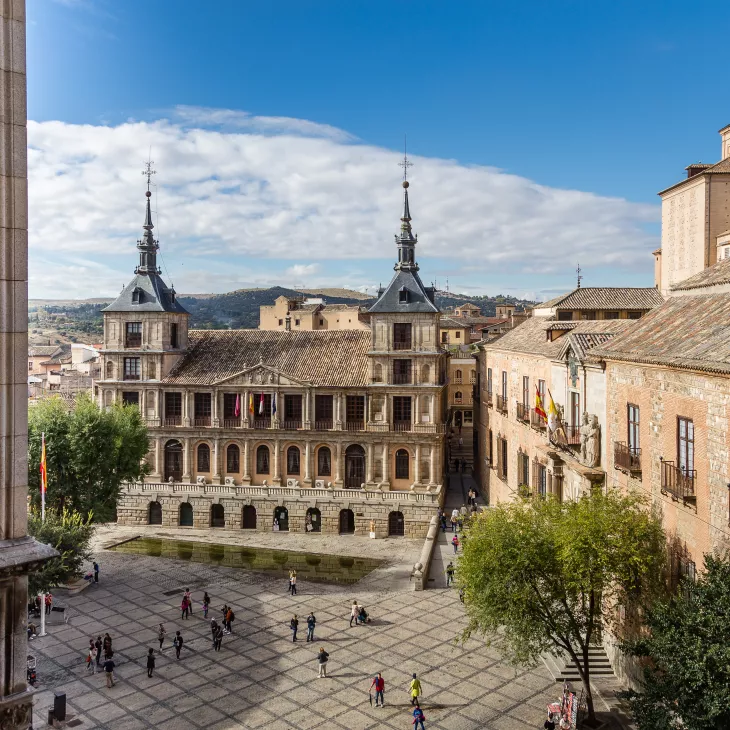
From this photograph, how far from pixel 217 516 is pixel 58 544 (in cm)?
2033

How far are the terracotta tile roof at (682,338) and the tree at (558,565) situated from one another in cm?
481

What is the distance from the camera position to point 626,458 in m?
23.6

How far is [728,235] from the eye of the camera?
36531 millimetres

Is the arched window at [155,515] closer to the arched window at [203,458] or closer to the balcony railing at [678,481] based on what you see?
the arched window at [203,458]

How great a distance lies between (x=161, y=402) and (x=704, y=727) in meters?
46.0

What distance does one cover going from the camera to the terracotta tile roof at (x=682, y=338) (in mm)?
18953

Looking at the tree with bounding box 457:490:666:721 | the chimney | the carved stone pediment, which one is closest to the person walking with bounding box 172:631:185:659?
the tree with bounding box 457:490:666:721

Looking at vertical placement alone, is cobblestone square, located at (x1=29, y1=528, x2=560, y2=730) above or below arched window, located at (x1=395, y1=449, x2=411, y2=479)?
below

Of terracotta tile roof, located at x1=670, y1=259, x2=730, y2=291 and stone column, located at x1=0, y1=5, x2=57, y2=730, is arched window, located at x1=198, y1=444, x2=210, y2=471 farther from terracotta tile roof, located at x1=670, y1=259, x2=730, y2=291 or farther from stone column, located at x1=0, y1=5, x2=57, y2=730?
stone column, located at x1=0, y1=5, x2=57, y2=730

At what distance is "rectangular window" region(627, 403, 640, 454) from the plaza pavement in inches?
385

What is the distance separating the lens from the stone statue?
26609 millimetres

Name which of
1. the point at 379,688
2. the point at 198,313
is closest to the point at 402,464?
the point at 379,688

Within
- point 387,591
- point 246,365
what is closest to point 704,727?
point 387,591

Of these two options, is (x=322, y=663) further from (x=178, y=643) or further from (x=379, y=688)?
(x=178, y=643)
